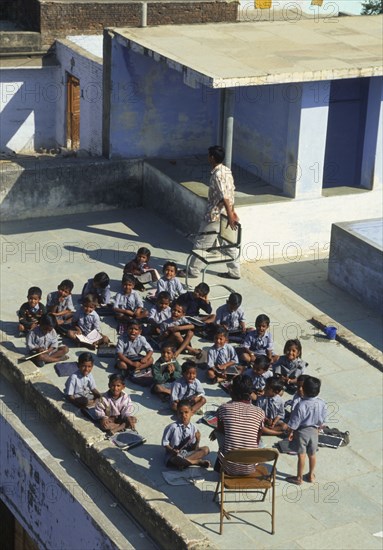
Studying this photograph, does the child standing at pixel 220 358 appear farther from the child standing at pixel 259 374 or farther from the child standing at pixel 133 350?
the child standing at pixel 133 350

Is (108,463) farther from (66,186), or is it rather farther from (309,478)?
(66,186)

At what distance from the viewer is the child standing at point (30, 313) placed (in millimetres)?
14039

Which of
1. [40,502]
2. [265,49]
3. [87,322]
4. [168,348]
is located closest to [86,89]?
[265,49]

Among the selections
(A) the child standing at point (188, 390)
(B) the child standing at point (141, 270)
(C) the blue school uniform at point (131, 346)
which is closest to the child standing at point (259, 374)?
(A) the child standing at point (188, 390)

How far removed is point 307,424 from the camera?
38.4ft

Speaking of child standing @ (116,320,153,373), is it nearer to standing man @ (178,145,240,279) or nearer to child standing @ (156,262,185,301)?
child standing @ (156,262,185,301)

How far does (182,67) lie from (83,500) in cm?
661

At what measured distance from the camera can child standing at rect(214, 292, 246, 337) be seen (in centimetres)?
1414

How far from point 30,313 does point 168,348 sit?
1.94 m

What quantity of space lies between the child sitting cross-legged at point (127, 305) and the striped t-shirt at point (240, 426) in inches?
136

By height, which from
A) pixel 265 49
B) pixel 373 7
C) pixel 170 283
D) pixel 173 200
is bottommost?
pixel 170 283

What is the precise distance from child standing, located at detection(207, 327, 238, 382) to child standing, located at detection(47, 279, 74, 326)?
6.51 ft

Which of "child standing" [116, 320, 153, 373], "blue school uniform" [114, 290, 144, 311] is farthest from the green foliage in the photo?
"child standing" [116, 320, 153, 373]

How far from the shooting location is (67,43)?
73.0ft
